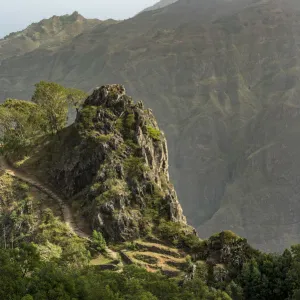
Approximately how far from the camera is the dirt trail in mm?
56287

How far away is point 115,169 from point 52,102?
24591 millimetres

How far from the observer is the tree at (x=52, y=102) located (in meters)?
77.2

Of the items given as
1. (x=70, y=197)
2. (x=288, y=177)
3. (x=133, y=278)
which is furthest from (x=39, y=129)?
(x=288, y=177)

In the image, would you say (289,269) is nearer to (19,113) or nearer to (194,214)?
(19,113)

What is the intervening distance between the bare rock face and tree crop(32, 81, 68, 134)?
7324 mm

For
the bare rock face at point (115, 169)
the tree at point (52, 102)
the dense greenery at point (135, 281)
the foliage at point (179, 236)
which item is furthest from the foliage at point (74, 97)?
the dense greenery at point (135, 281)

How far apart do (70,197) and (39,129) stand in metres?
23.0

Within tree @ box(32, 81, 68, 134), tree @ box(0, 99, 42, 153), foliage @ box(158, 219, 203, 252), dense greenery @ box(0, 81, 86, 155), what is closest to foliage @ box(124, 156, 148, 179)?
foliage @ box(158, 219, 203, 252)

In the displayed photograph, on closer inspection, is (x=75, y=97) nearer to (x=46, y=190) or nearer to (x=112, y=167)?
(x=46, y=190)

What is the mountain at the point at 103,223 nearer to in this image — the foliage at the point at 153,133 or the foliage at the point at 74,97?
the foliage at the point at 153,133

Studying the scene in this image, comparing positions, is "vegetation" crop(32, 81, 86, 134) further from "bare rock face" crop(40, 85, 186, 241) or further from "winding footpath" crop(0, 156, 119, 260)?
"winding footpath" crop(0, 156, 119, 260)

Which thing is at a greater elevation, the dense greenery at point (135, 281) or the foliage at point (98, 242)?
the foliage at point (98, 242)

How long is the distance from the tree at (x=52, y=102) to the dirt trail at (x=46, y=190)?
1120 centimetres

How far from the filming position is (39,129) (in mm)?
80875
